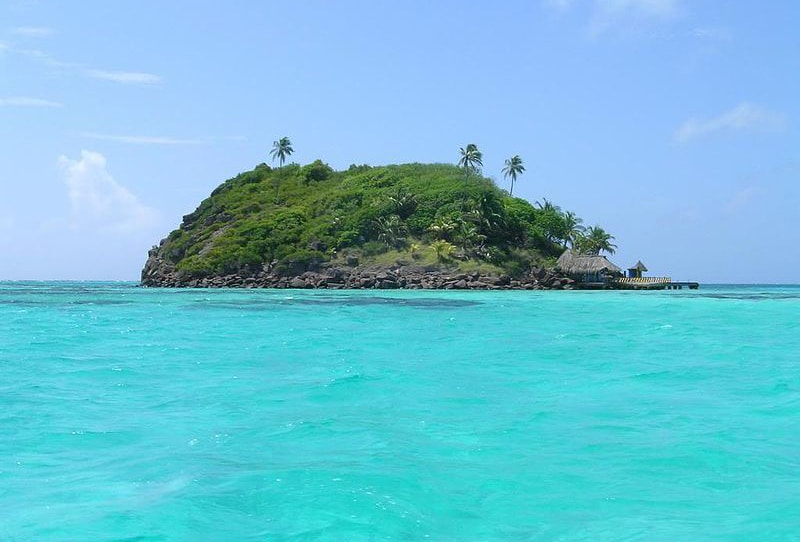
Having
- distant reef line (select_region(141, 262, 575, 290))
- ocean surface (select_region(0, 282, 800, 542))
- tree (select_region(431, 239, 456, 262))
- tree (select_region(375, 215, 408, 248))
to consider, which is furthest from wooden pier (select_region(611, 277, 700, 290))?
ocean surface (select_region(0, 282, 800, 542))

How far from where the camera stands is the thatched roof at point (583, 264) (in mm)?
78562

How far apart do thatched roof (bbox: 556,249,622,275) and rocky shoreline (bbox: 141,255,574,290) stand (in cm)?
135

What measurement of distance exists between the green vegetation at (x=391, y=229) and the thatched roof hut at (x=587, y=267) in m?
3.78

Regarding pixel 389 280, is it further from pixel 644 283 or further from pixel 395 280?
pixel 644 283

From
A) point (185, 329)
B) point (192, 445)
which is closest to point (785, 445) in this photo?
point (192, 445)

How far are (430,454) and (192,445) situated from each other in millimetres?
3358

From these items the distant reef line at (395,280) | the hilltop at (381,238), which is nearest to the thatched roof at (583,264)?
the distant reef line at (395,280)

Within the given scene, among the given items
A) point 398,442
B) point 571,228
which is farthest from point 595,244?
point 398,442

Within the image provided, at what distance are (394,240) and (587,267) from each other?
74.7ft

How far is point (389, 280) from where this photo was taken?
259 feet

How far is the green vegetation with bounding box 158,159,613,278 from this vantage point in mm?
→ 83875

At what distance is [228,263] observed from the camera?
3516 inches

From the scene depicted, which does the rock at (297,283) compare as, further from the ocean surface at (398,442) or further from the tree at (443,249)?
the ocean surface at (398,442)

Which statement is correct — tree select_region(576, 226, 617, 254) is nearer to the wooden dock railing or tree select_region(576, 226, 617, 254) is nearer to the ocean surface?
the wooden dock railing
